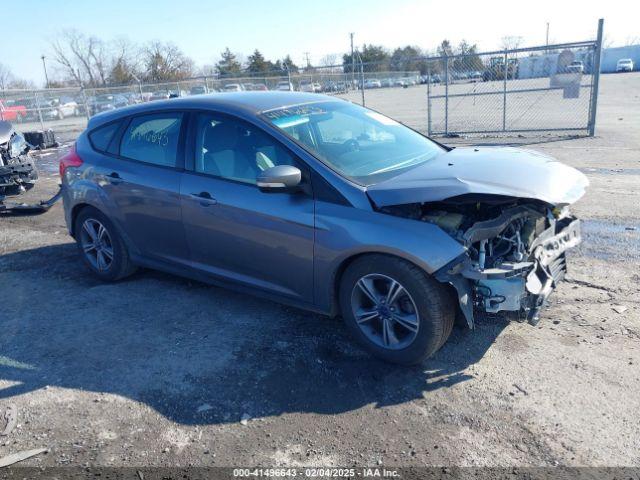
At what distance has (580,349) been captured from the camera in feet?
11.9

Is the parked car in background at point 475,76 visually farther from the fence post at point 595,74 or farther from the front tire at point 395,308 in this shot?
the front tire at point 395,308

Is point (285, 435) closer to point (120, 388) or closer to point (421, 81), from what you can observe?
point (120, 388)

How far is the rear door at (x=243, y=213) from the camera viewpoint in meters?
3.77

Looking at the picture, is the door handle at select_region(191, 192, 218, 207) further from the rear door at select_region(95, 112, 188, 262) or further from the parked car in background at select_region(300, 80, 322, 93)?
the parked car in background at select_region(300, 80, 322, 93)

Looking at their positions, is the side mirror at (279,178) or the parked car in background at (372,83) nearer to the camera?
the side mirror at (279,178)

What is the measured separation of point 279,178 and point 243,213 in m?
0.56

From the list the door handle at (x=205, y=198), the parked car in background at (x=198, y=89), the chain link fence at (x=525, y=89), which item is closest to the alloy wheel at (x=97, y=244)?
the door handle at (x=205, y=198)

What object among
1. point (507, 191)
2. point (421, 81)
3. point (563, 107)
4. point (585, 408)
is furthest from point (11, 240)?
point (421, 81)

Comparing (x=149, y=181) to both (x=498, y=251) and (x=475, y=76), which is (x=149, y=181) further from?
(x=475, y=76)

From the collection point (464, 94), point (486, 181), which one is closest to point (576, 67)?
point (464, 94)

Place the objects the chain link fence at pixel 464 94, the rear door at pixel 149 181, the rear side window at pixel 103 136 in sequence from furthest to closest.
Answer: the chain link fence at pixel 464 94
the rear side window at pixel 103 136
the rear door at pixel 149 181

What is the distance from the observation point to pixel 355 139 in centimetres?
437

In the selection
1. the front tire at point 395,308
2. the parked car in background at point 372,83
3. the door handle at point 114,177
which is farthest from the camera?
the parked car in background at point 372,83

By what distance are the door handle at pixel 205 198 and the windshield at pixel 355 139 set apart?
765 mm
